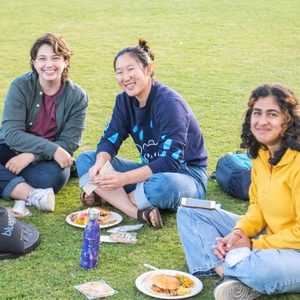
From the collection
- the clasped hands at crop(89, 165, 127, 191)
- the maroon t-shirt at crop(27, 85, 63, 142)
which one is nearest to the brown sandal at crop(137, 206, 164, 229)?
the clasped hands at crop(89, 165, 127, 191)

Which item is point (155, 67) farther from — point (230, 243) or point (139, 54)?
point (230, 243)

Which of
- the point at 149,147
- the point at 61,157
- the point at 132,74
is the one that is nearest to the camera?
the point at 132,74

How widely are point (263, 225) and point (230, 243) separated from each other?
0.27 meters

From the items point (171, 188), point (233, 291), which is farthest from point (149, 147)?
point (233, 291)

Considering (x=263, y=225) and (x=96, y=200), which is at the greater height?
(x=263, y=225)

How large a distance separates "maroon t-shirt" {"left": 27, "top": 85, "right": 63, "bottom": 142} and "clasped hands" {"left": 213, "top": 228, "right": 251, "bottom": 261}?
8.07 ft

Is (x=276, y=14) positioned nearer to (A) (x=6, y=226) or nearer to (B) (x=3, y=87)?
(B) (x=3, y=87)

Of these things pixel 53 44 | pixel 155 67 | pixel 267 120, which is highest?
pixel 53 44

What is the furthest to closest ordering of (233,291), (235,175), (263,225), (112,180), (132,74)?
(235,175), (132,74), (112,180), (263,225), (233,291)

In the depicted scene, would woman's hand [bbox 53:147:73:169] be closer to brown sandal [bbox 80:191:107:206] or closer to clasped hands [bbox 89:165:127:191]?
brown sandal [bbox 80:191:107:206]

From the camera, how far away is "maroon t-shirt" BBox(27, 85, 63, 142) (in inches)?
230

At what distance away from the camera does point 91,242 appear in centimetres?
412

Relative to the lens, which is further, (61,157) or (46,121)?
(46,121)

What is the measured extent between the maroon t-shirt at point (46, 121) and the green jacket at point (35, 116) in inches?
1.6
